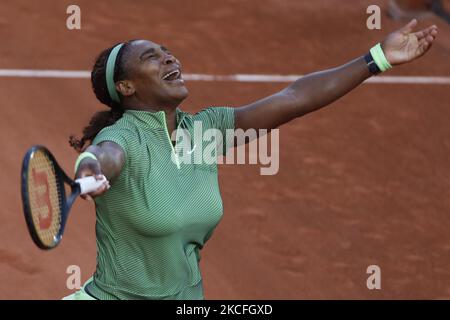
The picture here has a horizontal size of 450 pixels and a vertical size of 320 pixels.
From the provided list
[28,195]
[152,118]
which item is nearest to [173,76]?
[152,118]

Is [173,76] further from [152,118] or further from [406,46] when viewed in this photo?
[406,46]

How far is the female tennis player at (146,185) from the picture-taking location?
454 centimetres

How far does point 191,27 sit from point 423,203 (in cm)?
278

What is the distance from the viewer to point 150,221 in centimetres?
451

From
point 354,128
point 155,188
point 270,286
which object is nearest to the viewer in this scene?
point 155,188

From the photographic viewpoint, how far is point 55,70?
910 cm

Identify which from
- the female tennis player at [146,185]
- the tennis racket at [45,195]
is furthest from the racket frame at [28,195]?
the female tennis player at [146,185]

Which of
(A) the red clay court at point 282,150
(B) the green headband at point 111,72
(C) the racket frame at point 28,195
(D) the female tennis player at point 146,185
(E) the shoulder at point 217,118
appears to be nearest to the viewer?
(C) the racket frame at point 28,195

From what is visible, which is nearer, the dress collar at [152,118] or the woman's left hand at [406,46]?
the dress collar at [152,118]

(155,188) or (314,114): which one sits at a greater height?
(314,114)

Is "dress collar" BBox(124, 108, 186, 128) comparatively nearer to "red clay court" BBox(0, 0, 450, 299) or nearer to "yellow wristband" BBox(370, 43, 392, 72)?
"yellow wristband" BBox(370, 43, 392, 72)

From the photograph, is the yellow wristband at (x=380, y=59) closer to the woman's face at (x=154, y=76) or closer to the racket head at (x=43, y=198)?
the woman's face at (x=154, y=76)

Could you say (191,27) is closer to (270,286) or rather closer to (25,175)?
(270,286)

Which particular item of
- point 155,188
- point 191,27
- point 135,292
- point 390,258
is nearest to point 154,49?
point 155,188
